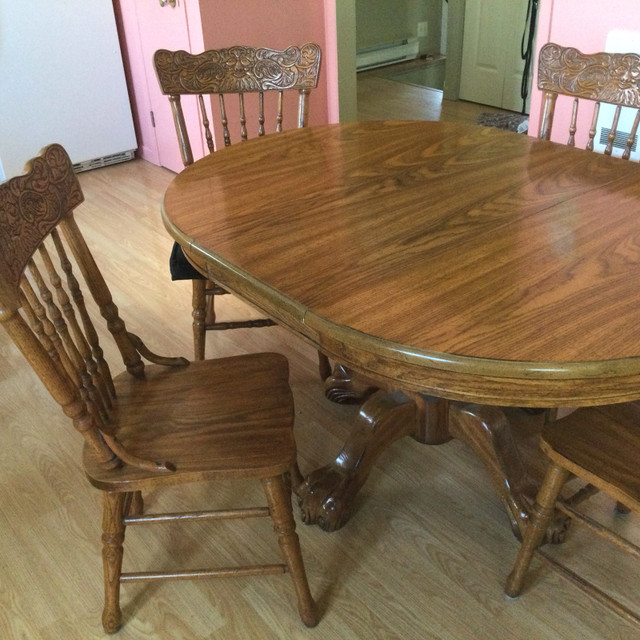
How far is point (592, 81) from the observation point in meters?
1.80

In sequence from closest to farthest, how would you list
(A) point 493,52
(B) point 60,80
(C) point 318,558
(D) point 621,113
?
(C) point 318,558
(D) point 621,113
(B) point 60,80
(A) point 493,52

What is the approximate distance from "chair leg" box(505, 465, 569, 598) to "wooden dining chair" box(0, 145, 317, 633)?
0.42 meters

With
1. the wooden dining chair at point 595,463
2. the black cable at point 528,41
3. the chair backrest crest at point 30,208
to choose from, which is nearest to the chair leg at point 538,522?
the wooden dining chair at point 595,463

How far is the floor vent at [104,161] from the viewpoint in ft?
12.8

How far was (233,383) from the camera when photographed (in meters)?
1.44

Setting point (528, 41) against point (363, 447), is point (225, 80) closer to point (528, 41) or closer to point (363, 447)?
point (363, 447)

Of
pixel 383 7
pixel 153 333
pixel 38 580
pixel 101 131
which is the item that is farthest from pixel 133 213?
pixel 383 7

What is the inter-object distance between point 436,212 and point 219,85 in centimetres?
99

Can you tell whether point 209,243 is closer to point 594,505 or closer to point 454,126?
point 454,126

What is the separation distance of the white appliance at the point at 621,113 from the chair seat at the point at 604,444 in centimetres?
132

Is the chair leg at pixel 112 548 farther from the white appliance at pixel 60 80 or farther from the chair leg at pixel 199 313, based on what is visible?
the white appliance at pixel 60 80

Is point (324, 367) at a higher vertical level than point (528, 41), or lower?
lower

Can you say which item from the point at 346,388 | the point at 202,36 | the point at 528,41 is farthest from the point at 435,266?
the point at 528,41

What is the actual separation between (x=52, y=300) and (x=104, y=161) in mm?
2979
